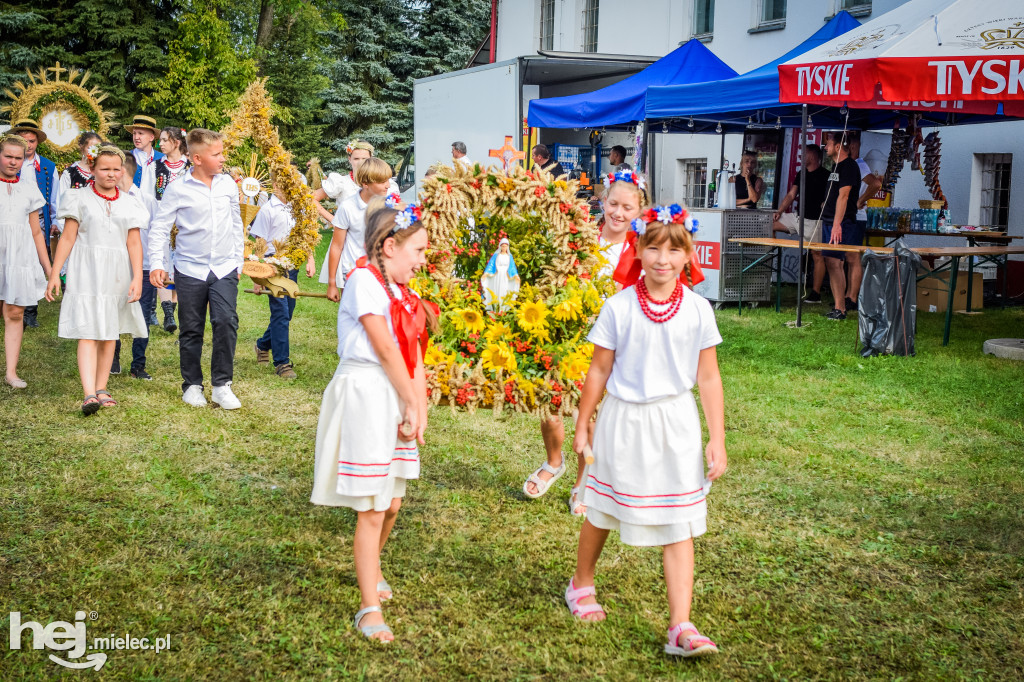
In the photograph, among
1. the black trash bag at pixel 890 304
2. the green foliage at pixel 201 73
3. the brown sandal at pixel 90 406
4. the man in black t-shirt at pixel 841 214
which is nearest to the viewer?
the brown sandal at pixel 90 406

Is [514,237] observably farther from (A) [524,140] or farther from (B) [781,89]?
(A) [524,140]

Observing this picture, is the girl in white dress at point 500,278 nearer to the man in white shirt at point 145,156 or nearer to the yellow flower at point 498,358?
the yellow flower at point 498,358

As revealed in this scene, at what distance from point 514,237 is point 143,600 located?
2711 mm

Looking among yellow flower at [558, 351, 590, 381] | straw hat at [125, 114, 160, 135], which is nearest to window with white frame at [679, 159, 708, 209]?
straw hat at [125, 114, 160, 135]

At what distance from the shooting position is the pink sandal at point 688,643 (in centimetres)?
367

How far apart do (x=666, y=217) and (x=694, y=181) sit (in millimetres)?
16351

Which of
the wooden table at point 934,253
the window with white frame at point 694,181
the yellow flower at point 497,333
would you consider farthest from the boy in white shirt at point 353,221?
the window with white frame at point 694,181

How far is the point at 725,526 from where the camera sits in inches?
202

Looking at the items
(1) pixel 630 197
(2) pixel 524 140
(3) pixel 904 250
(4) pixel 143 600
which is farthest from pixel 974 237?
(4) pixel 143 600

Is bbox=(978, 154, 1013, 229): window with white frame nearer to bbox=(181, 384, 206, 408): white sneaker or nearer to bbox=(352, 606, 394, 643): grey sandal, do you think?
bbox=(181, 384, 206, 408): white sneaker

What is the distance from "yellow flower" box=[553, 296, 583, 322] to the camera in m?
5.10

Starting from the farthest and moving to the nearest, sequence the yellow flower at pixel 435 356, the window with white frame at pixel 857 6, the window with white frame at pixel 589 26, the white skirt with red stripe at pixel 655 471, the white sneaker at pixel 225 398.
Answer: the window with white frame at pixel 589 26 < the window with white frame at pixel 857 6 < the white sneaker at pixel 225 398 < the yellow flower at pixel 435 356 < the white skirt with red stripe at pixel 655 471

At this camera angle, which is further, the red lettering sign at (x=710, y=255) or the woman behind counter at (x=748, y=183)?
the woman behind counter at (x=748, y=183)

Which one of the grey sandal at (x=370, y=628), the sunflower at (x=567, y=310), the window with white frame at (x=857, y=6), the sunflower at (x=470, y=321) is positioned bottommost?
the grey sandal at (x=370, y=628)
